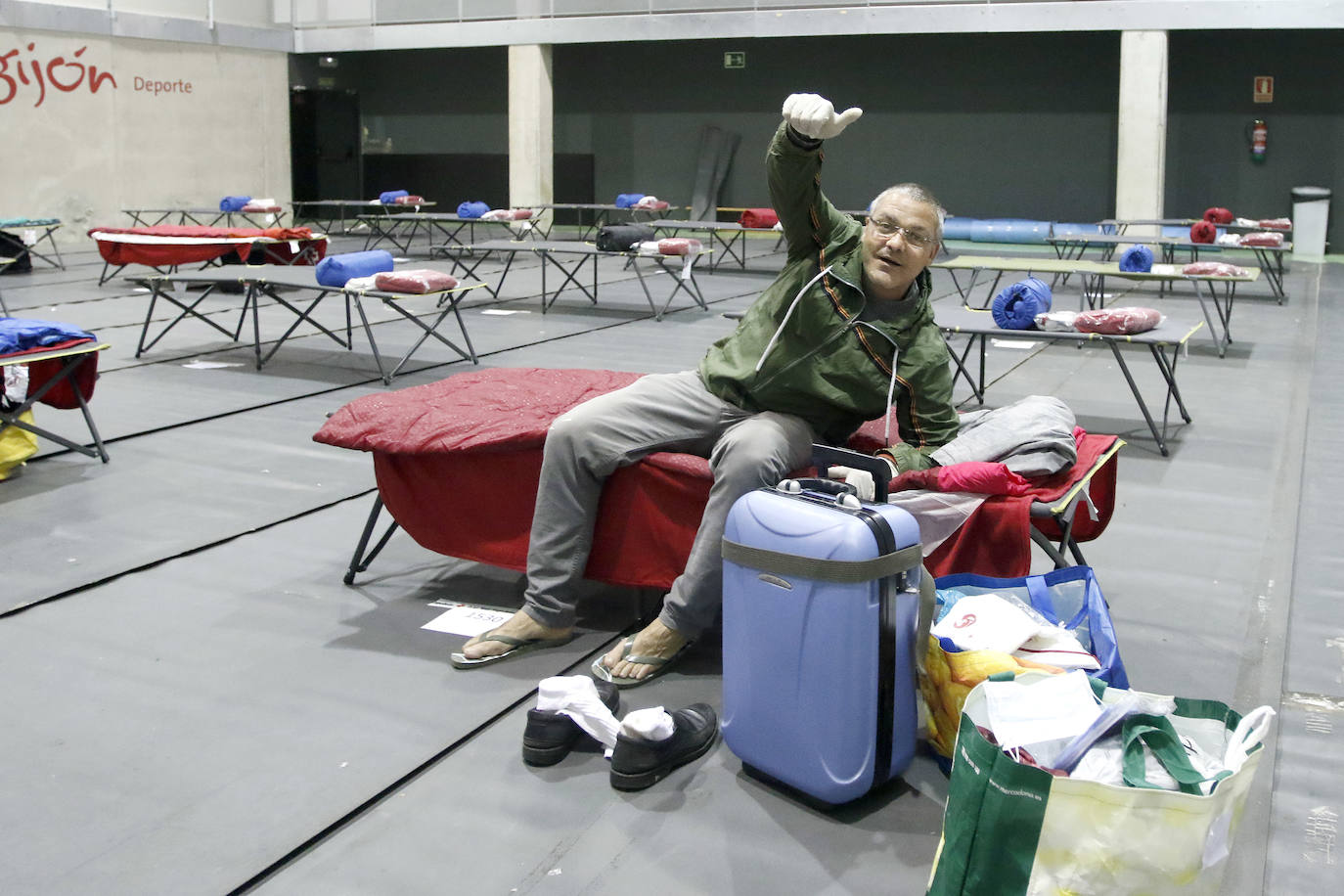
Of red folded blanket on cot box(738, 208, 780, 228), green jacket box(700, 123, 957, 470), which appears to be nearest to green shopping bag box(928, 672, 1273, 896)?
green jacket box(700, 123, 957, 470)

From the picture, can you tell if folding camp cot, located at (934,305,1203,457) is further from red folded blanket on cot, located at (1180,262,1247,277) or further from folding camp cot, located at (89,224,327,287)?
folding camp cot, located at (89,224,327,287)

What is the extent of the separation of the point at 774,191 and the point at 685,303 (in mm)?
6999

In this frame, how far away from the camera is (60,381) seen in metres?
4.63

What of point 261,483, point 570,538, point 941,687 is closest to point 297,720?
point 570,538

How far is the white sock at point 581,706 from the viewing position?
2471 millimetres

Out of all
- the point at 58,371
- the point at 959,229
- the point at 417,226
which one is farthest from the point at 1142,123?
the point at 58,371

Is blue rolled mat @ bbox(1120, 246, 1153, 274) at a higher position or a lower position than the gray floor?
higher

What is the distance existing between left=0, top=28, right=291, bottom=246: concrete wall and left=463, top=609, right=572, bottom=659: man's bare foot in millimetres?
13395

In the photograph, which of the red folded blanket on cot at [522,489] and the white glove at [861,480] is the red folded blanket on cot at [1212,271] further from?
the white glove at [861,480]

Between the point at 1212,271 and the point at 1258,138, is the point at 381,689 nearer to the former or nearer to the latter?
the point at 1212,271

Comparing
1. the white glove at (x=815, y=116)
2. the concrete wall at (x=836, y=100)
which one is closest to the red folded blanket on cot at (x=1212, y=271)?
the white glove at (x=815, y=116)

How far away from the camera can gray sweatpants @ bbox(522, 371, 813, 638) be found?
9.13 feet

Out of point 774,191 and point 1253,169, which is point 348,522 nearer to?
point 774,191

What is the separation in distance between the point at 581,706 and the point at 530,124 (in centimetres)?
1469
